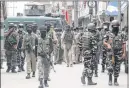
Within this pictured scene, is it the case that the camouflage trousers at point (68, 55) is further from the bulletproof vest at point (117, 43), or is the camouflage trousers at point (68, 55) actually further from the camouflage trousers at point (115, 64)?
the bulletproof vest at point (117, 43)

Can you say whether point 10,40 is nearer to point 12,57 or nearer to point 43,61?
point 12,57

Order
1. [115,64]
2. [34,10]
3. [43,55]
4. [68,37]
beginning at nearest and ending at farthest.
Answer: [43,55] → [115,64] → [68,37] → [34,10]

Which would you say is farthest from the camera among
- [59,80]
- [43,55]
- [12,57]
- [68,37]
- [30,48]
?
[68,37]

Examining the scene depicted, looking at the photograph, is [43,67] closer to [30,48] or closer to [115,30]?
[115,30]

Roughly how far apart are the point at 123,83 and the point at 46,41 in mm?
2820

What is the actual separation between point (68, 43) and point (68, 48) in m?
0.23

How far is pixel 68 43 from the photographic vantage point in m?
17.9

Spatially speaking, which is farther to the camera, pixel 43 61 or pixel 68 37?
pixel 68 37

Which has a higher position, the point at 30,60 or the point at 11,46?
the point at 11,46

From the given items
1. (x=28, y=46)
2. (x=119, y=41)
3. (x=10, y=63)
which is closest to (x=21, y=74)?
(x=10, y=63)

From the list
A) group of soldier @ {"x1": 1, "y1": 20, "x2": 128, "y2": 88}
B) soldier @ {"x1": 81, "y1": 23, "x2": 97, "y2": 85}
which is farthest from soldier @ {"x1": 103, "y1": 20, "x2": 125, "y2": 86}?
soldier @ {"x1": 81, "y1": 23, "x2": 97, "y2": 85}

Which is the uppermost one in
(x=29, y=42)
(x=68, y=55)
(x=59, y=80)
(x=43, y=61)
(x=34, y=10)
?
(x=34, y=10)

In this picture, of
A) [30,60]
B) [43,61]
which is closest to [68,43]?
[30,60]

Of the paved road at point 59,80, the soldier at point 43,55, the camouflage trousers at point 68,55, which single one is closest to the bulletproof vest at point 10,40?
the paved road at point 59,80
